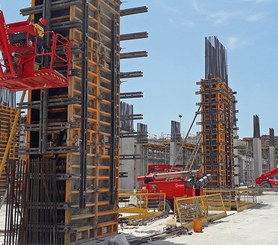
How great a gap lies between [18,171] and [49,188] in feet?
3.32

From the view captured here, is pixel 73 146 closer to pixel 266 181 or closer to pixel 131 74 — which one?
pixel 131 74

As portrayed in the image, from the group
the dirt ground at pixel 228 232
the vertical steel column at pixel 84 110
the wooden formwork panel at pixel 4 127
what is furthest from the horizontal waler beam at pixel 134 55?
the wooden formwork panel at pixel 4 127

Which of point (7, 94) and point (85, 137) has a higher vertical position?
point (7, 94)

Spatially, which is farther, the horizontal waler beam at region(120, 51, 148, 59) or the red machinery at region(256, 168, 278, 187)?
the red machinery at region(256, 168, 278, 187)

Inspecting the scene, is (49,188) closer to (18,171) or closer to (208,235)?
(18,171)

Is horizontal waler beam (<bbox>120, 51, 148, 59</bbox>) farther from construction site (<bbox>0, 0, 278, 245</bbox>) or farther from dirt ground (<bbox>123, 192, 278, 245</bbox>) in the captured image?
dirt ground (<bbox>123, 192, 278, 245</bbox>)

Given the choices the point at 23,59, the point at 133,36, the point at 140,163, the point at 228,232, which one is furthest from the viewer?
the point at 140,163

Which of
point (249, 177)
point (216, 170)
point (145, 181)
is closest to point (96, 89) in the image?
point (145, 181)

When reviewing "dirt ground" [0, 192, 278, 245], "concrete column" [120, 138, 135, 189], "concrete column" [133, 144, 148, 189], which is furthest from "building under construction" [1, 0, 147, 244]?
"concrete column" [133, 144, 148, 189]

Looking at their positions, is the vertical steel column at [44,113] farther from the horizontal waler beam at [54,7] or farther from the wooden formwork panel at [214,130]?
the wooden formwork panel at [214,130]

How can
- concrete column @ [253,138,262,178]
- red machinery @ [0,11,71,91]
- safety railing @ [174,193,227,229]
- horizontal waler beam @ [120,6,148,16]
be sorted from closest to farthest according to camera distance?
red machinery @ [0,11,71,91]
horizontal waler beam @ [120,6,148,16]
safety railing @ [174,193,227,229]
concrete column @ [253,138,262,178]

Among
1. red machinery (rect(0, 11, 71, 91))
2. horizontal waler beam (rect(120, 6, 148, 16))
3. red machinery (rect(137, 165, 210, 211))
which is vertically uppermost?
horizontal waler beam (rect(120, 6, 148, 16))

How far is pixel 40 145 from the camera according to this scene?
11.8 meters

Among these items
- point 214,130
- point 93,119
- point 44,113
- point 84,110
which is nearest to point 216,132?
point 214,130
